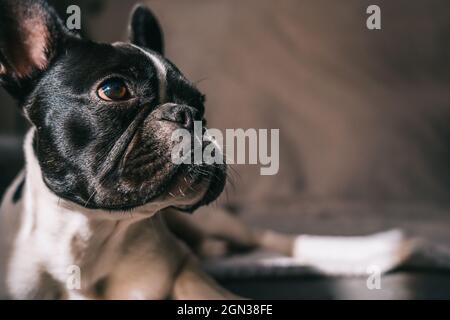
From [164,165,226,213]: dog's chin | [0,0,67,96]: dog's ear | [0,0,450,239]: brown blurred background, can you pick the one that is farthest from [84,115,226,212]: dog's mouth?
[0,0,450,239]: brown blurred background

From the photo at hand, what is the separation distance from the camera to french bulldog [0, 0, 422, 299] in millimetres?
831

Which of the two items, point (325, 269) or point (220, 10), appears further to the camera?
point (220, 10)

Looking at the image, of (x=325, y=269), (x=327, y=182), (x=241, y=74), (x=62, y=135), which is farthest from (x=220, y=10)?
(x=62, y=135)

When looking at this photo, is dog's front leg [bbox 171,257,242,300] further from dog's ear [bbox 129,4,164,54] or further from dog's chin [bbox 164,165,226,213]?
dog's ear [bbox 129,4,164,54]

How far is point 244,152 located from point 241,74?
0.75 metres

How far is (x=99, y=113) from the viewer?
32.6 inches

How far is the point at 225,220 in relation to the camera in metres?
1.46

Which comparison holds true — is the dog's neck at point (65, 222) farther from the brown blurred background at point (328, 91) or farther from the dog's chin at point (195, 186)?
the brown blurred background at point (328, 91)

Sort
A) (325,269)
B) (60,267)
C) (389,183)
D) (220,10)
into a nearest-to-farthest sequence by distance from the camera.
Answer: (60,267) → (325,269) → (389,183) → (220,10)

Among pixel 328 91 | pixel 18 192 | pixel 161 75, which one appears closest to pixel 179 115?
pixel 161 75

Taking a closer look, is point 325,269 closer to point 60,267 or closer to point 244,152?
point 244,152

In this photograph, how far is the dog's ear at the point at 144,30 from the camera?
0.98m

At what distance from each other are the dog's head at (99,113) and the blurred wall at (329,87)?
100 centimetres

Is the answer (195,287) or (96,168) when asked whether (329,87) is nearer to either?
(195,287)
